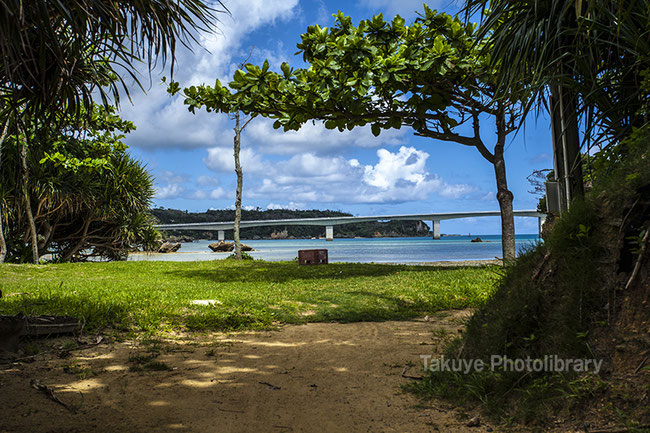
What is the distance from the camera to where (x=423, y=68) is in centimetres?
866

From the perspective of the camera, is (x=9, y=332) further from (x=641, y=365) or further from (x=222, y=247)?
(x=222, y=247)

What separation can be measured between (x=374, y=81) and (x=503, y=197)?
4489mm

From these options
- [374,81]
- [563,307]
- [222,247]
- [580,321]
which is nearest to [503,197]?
[374,81]

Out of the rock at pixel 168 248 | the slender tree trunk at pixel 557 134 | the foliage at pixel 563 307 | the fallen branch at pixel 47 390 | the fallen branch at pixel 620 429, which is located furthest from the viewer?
the rock at pixel 168 248

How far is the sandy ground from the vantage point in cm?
276

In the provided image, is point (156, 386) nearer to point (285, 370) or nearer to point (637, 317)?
point (285, 370)

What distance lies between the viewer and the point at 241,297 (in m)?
7.19

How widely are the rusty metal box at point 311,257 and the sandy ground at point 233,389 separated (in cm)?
926

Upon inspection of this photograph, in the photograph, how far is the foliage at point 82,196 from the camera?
1427 centimetres

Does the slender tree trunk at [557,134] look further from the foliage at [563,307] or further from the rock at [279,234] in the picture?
the rock at [279,234]

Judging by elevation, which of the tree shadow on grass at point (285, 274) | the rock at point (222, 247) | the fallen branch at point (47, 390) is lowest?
the fallen branch at point (47, 390)

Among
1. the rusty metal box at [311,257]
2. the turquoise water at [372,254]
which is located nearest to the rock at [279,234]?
the turquoise water at [372,254]

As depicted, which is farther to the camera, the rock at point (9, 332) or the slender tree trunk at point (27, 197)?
the slender tree trunk at point (27, 197)

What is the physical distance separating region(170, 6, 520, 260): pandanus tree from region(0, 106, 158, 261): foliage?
22.1 feet
